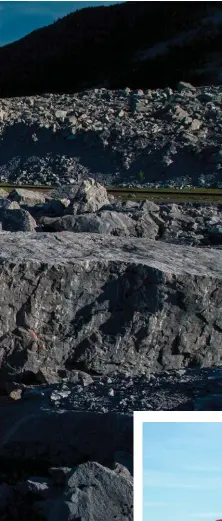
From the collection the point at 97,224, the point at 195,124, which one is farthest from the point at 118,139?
the point at 97,224

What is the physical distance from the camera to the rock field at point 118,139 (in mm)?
32166

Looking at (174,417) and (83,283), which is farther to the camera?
(83,283)

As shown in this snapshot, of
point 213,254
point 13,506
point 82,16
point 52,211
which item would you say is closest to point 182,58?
point 82,16

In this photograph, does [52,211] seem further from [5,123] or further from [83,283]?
[5,123]

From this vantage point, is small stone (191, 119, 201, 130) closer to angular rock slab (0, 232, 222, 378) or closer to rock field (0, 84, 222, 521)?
rock field (0, 84, 222, 521)

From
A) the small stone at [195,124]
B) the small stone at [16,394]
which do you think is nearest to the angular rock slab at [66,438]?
the small stone at [16,394]

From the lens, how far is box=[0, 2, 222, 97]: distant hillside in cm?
5822

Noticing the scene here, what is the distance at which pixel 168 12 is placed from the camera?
68.2 metres

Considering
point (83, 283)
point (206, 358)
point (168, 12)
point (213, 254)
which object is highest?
point (168, 12)

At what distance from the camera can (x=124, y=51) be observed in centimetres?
6562

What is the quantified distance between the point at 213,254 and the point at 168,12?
61351 millimetres

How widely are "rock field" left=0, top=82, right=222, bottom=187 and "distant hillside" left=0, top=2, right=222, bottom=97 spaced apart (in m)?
13.8

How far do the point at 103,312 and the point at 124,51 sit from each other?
59.0 meters

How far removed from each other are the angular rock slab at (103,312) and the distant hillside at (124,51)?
149 ft
